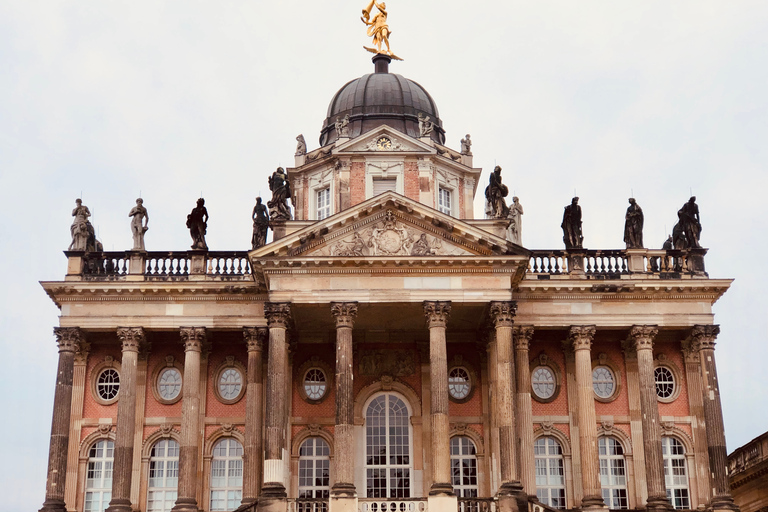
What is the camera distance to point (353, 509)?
30609 millimetres

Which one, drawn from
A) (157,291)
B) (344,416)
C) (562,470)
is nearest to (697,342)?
(562,470)

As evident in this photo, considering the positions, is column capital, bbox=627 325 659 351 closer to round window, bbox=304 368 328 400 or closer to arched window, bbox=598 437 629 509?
arched window, bbox=598 437 629 509

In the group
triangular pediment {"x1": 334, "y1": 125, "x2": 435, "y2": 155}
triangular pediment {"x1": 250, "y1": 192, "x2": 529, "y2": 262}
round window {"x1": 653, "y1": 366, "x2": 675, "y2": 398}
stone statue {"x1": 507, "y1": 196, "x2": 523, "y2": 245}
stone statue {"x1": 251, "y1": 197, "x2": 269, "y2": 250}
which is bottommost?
round window {"x1": 653, "y1": 366, "x2": 675, "y2": 398}

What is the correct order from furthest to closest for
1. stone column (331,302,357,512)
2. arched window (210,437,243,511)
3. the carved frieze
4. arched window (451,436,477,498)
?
the carved frieze, arched window (451,436,477,498), arched window (210,437,243,511), stone column (331,302,357,512)

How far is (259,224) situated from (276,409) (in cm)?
700

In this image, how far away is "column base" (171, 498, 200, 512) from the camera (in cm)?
3328

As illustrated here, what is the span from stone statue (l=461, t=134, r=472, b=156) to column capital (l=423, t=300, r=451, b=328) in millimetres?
12382

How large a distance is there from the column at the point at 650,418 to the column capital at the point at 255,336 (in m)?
12.3

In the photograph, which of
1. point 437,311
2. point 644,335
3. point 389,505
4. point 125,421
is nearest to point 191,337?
point 125,421

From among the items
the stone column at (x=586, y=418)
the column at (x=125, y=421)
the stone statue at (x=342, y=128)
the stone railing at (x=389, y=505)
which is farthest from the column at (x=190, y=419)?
the stone column at (x=586, y=418)

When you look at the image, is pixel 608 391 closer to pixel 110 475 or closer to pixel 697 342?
pixel 697 342

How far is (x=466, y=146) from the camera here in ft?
145

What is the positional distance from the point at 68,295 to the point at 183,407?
5.52 m

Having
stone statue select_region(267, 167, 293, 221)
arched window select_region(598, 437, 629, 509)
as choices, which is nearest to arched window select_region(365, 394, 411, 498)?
arched window select_region(598, 437, 629, 509)
